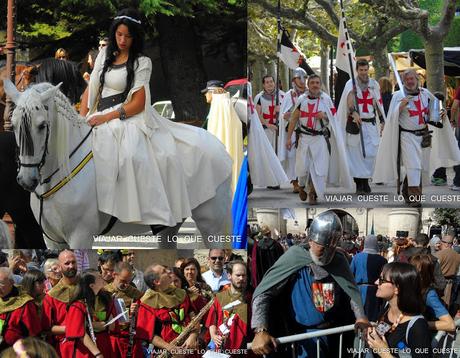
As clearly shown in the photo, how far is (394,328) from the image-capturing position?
25.1 ft

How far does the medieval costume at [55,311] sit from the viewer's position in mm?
9547

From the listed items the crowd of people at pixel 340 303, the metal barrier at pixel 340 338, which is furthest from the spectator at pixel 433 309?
the metal barrier at pixel 340 338

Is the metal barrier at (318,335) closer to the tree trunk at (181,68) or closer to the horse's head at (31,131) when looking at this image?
the tree trunk at (181,68)

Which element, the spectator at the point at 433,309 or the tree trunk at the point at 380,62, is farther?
the tree trunk at the point at 380,62

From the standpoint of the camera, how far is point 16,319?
9.34 metres

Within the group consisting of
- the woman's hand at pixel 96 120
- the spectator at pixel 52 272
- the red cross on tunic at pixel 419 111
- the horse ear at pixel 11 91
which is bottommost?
the spectator at pixel 52 272

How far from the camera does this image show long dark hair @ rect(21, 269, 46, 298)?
31.7 ft

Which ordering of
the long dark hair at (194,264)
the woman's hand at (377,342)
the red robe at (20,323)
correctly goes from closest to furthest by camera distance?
the woman's hand at (377,342) → the red robe at (20,323) → the long dark hair at (194,264)

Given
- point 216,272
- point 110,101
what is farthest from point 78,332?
point 110,101

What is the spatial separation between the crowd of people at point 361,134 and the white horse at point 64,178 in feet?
2.06

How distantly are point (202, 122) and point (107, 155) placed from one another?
882mm

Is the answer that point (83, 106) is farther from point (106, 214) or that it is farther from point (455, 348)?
point (455, 348)

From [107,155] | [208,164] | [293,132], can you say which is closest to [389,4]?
[293,132]

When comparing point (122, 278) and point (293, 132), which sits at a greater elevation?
point (293, 132)
